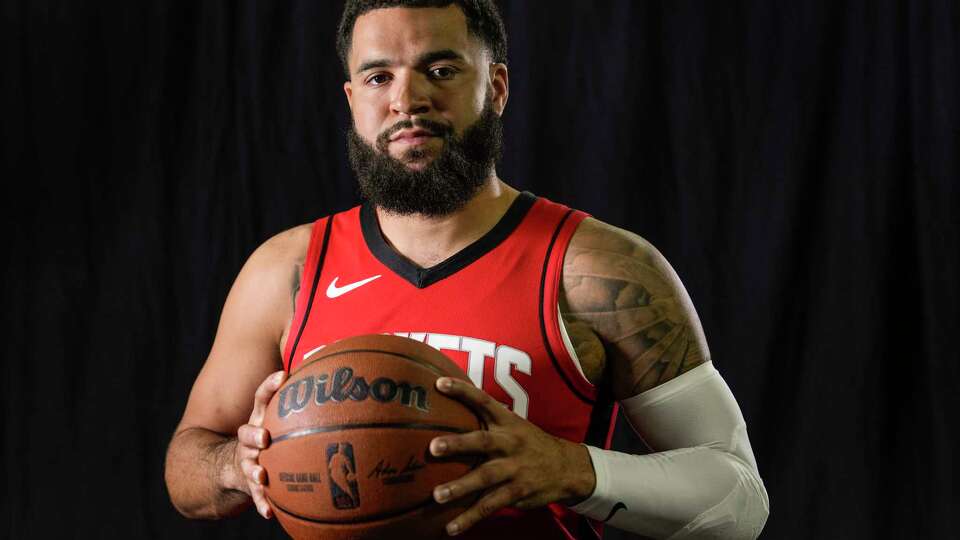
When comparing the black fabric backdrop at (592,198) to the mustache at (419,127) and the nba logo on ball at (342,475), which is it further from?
the nba logo on ball at (342,475)

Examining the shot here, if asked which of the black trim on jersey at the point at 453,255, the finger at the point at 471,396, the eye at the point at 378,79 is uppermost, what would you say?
the eye at the point at 378,79

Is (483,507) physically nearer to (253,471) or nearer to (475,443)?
(475,443)

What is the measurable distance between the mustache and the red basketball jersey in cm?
17

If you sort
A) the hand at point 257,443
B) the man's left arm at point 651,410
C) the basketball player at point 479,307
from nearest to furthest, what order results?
the hand at point 257,443, the man's left arm at point 651,410, the basketball player at point 479,307

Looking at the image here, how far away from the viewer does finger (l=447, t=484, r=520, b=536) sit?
1335mm

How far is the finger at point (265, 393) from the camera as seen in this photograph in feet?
4.67

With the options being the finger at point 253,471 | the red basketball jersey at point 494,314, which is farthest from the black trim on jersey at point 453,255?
the finger at point 253,471

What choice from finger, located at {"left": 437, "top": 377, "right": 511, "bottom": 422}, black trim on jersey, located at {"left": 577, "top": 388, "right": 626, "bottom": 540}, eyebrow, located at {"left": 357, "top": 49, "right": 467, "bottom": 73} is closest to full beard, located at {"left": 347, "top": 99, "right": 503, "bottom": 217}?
eyebrow, located at {"left": 357, "top": 49, "right": 467, "bottom": 73}

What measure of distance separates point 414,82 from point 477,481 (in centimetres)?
72

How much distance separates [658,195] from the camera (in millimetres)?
2658

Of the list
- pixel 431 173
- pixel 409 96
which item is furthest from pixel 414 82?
pixel 431 173

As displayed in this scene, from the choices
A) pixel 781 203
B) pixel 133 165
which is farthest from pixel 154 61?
pixel 781 203

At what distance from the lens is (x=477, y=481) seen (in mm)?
1316

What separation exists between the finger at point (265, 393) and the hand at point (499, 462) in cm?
23
